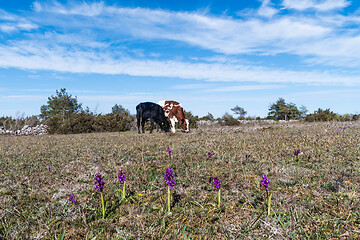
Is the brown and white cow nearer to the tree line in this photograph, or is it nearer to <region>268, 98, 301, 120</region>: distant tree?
the tree line

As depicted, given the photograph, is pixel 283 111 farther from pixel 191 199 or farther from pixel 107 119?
pixel 191 199

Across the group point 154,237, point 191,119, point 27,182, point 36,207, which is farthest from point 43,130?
point 154,237

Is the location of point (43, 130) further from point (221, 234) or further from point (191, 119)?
point (221, 234)

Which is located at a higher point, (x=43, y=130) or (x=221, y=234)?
(x=43, y=130)

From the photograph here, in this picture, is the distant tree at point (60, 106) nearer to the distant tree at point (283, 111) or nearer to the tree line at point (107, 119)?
the tree line at point (107, 119)

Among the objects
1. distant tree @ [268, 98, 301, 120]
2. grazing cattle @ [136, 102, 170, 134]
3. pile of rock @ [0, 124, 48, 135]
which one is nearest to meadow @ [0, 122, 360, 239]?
grazing cattle @ [136, 102, 170, 134]

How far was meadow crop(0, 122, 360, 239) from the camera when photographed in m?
2.95

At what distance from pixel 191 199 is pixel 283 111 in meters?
37.6

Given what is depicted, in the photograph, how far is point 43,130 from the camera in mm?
23891

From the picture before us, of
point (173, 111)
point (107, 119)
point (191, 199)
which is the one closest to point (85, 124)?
point (107, 119)

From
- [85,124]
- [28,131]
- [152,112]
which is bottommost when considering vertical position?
[28,131]

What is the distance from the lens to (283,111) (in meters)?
37.4

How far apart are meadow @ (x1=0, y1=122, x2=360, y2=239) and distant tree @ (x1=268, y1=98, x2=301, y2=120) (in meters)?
33.7

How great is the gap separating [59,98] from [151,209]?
48.1 m
